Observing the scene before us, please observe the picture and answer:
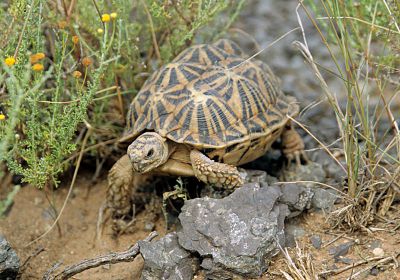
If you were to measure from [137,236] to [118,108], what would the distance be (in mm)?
821

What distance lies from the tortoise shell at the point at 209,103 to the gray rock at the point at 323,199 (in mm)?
434

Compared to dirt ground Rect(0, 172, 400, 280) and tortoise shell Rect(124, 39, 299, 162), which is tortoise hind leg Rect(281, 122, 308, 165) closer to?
tortoise shell Rect(124, 39, 299, 162)

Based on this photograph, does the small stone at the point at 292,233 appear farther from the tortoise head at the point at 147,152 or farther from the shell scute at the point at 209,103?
the tortoise head at the point at 147,152

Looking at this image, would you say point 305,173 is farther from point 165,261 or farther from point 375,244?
point 165,261

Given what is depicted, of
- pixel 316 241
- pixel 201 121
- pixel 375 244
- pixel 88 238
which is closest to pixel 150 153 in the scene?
pixel 201 121

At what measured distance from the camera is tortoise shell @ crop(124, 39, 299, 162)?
3.25 meters

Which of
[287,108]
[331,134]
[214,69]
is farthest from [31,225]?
A: [331,134]

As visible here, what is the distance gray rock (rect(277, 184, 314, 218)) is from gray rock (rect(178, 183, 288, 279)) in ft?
0.27

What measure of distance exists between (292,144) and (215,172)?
2.66 ft

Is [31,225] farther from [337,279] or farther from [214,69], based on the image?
[337,279]

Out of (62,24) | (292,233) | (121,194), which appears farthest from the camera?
(121,194)

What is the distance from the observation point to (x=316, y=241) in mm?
3006

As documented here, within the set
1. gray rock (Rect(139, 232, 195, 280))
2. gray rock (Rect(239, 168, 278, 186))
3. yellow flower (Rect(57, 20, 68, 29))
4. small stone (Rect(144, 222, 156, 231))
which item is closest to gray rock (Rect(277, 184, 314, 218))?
gray rock (Rect(239, 168, 278, 186))

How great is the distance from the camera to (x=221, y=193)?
10.8 feet
